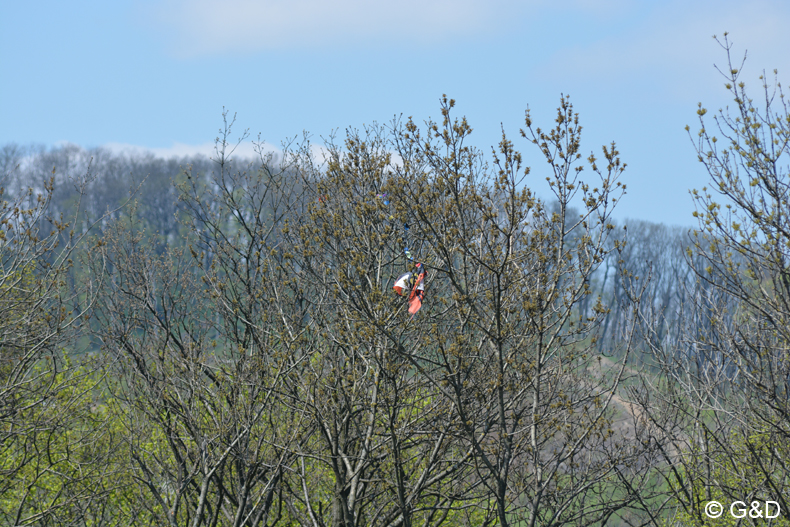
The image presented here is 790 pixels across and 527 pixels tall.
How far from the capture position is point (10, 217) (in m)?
9.77

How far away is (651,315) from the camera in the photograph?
1112 centimetres

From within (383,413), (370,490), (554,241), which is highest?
(554,241)

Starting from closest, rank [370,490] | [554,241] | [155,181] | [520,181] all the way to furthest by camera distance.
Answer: [520,181]
[554,241]
[370,490]
[155,181]

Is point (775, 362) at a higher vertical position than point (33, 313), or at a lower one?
lower

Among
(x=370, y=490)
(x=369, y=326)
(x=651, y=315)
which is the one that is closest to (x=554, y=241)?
(x=369, y=326)

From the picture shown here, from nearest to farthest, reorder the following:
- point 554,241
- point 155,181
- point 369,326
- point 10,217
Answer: point 369,326 < point 554,241 < point 10,217 < point 155,181

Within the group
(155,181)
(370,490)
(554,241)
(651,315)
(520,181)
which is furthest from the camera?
(155,181)

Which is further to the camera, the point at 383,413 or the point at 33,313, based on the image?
the point at 33,313

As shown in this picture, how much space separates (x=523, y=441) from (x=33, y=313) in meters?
7.03

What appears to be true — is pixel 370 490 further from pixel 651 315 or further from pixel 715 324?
pixel 715 324

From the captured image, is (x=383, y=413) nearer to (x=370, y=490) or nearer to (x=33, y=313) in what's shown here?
(x=370, y=490)

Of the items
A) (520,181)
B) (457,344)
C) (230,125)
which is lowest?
(457,344)

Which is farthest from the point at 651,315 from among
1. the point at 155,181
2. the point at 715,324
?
the point at 155,181

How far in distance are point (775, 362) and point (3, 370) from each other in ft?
49.6
